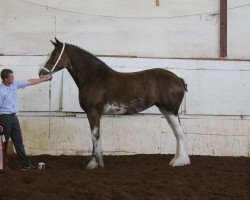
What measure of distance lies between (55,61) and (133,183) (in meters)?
2.35

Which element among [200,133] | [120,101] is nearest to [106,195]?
[120,101]

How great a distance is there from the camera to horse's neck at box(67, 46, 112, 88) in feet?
21.0

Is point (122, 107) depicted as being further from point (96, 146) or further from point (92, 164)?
point (92, 164)

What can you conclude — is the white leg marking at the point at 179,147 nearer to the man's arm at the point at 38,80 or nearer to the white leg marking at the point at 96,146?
the white leg marking at the point at 96,146

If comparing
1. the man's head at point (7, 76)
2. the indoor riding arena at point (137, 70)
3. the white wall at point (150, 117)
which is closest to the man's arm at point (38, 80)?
the man's head at point (7, 76)

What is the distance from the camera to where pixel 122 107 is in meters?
6.53

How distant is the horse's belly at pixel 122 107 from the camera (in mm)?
6457

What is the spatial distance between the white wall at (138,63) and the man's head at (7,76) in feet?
7.12

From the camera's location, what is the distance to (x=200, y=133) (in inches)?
326

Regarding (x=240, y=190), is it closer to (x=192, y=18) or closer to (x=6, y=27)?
(x=192, y=18)

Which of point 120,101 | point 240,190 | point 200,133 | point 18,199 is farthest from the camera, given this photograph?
point 200,133

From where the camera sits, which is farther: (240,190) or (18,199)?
(240,190)

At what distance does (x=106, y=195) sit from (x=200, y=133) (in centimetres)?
437

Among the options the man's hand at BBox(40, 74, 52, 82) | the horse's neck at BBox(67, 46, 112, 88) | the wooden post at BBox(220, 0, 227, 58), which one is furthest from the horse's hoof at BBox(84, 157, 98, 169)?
the wooden post at BBox(220, 0, 227, 58)
